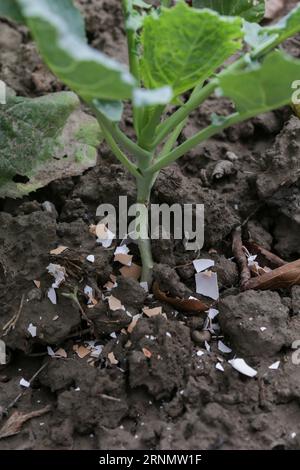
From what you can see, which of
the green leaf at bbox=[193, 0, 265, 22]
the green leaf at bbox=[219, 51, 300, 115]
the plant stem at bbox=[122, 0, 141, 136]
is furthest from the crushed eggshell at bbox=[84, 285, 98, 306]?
the green leaf at bbox=[193, 0, 265, 22]

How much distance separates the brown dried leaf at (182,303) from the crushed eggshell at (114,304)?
0.26 ft

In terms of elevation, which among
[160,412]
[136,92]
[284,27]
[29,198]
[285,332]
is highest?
[284,27]

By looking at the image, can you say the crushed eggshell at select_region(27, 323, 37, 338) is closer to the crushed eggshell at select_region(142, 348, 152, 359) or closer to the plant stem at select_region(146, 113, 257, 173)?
the crushed eggshell at select_region(142, 348, 152, 359)

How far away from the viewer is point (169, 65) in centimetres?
97

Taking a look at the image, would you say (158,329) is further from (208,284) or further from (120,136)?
(120,136)

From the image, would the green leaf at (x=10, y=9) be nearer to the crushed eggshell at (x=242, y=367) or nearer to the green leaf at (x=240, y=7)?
the green leaf at (x=240, y=7)

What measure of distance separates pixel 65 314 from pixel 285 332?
1.32ft

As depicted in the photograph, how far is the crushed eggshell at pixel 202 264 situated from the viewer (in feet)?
4.12

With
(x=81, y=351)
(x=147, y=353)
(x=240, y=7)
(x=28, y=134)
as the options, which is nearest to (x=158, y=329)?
(x=147, y=353)

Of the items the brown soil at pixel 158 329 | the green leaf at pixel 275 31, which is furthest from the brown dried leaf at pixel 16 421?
the green leaf at pixel 275 31

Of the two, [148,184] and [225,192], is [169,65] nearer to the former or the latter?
[148,184]

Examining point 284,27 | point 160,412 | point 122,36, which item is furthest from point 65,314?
point 122,36

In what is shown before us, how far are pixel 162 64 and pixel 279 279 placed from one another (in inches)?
19.5

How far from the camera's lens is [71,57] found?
76cm
